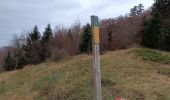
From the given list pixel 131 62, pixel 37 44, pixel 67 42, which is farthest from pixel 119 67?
pixel 67 42

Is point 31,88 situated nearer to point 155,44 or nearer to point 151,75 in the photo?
point 151,75

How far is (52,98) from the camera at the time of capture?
18062 millimetres

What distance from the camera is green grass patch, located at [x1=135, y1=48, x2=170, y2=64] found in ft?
88.2

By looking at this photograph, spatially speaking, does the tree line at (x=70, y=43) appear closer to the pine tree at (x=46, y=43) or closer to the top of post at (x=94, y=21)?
the pine tree at (x=46, y=43)

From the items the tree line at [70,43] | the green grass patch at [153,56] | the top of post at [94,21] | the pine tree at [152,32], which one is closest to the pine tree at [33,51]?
the tree line at [70,43]

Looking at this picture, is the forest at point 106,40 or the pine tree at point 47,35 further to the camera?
the pine tree at point 47,35

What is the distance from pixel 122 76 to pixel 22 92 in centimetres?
627

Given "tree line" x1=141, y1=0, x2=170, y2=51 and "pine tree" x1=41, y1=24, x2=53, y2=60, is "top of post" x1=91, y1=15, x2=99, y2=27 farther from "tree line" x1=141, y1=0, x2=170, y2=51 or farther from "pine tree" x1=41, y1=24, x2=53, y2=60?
"pine tree" x1=41, y1=24, x2=53, y2=60

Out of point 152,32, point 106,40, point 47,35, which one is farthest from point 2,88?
point 47,35

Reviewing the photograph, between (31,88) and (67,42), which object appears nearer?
(31,88)

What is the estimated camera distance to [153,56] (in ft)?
92.2

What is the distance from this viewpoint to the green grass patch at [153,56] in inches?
1059

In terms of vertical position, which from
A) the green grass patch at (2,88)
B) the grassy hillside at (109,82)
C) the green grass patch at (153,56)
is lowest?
the green grass patch at (2,88)

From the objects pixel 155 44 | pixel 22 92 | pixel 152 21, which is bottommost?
pixel 22 92
